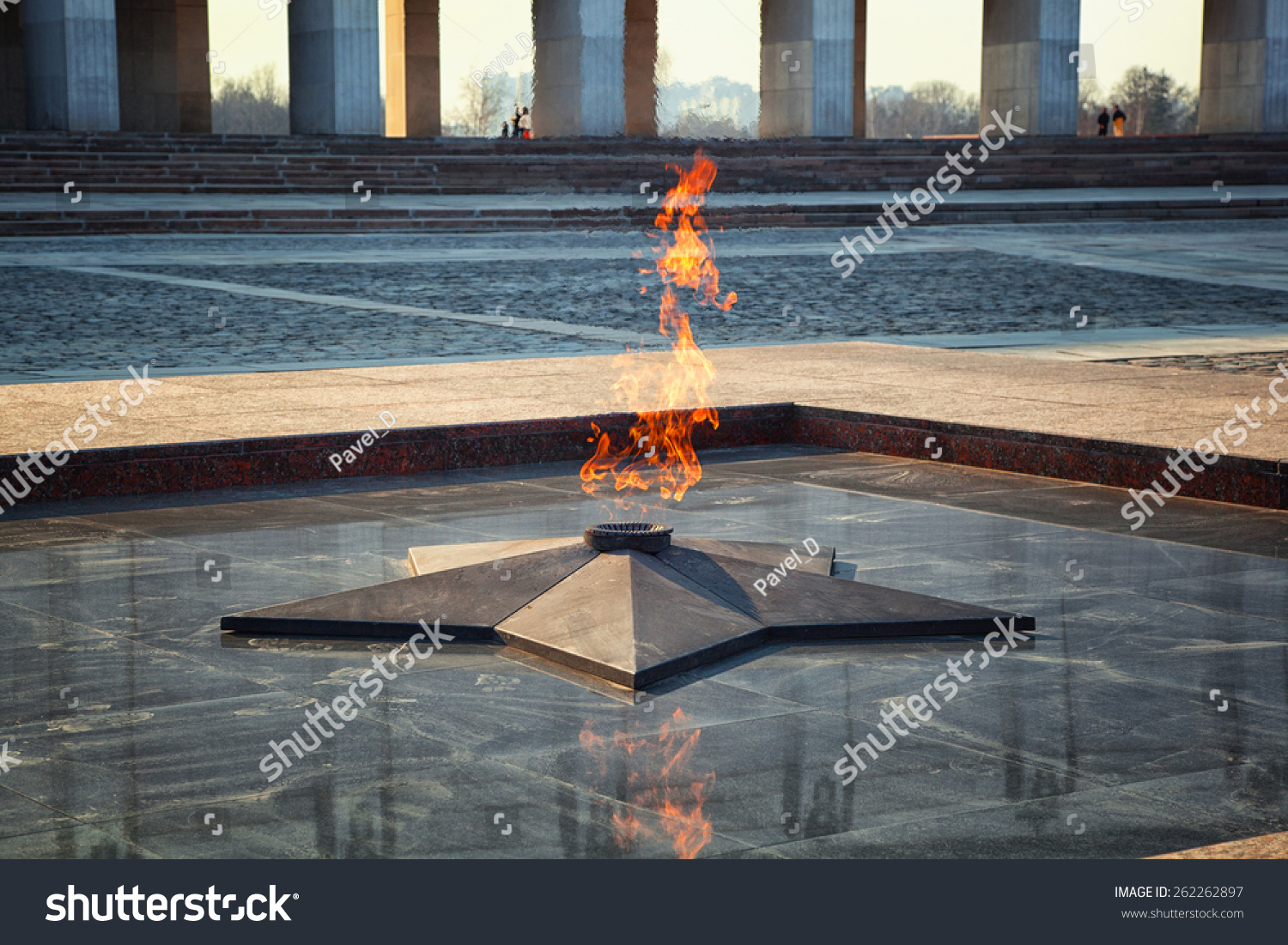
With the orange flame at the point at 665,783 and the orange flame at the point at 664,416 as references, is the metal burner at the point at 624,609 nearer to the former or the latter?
the orange flame at the point at 665,783

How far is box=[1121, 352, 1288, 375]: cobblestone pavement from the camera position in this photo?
34.0 ft

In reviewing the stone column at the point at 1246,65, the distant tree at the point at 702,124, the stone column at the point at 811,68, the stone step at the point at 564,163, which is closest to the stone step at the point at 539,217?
the stone step at the point at 564,163

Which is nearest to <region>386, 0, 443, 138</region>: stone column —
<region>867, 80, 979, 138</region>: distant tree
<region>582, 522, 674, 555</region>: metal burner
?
<region>582, 522, 674, 555</region>: metal burner

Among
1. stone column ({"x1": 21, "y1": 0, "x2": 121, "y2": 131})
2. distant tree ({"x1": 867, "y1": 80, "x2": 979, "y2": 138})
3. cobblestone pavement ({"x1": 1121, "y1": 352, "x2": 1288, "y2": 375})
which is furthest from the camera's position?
distant tree ({"x1": 867, "y1": 80, "x2": 979, "y2": 138})

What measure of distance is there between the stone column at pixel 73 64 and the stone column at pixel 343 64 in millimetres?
4653

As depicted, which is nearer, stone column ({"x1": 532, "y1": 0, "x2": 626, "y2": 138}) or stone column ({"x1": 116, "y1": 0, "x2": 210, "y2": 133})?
stone column ({"x1": 532, "y1": 0, "x2": 626, "y2": 138})

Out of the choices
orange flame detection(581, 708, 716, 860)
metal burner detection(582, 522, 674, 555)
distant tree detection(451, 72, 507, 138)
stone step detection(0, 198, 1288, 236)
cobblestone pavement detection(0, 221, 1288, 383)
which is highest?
distant tree detection(451, 72, 507, 138)

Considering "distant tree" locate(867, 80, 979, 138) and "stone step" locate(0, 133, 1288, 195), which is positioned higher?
"distant tree" locate(867, 80, 979, 138)

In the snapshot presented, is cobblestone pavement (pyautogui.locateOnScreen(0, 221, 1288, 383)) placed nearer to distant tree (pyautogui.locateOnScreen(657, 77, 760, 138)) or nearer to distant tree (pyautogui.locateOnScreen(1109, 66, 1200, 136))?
distant tree (pyautogui.locateOnScreen(657, 77, 760, 138))

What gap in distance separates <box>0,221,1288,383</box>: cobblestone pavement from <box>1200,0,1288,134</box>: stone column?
746 inches

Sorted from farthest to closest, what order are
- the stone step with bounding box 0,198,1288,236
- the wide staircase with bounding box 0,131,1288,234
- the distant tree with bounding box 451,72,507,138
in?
the distant tree with bounding box 451,72,507,138
the wide staircase with bounding box 0,131,1288,234
the stone step with bounding box 0,198,1288,236
